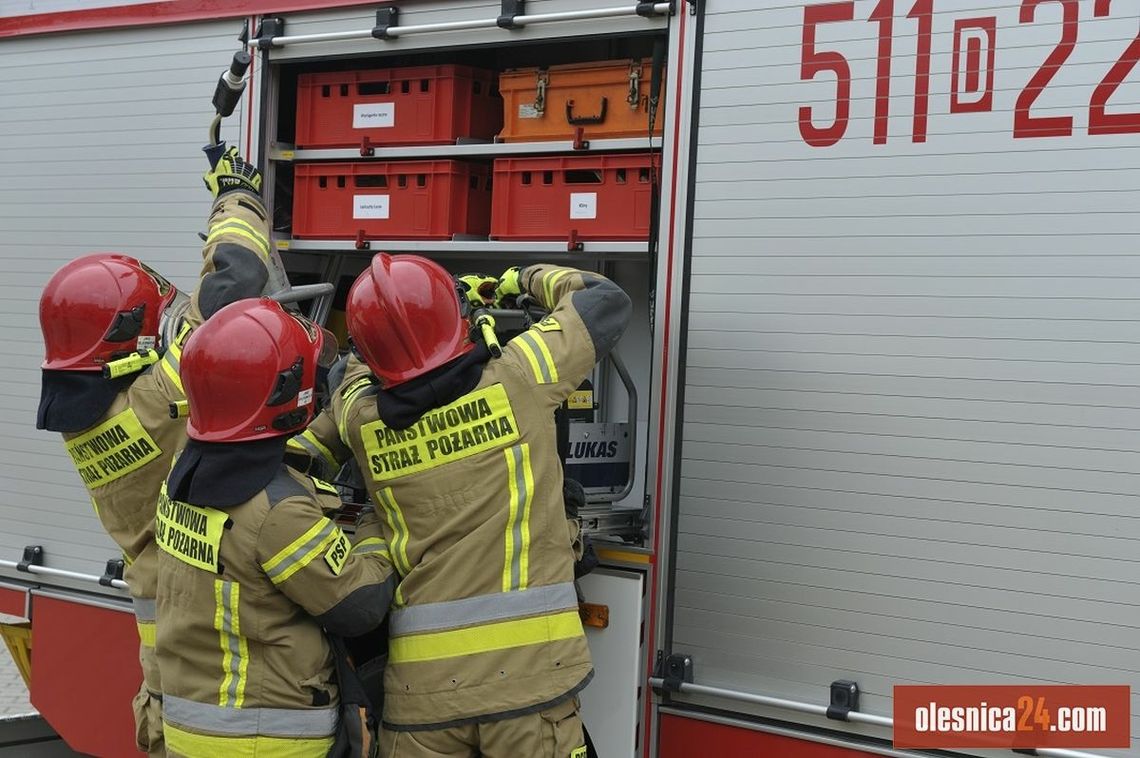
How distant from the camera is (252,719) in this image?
3002 millimetres

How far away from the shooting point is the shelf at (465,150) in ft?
13.2

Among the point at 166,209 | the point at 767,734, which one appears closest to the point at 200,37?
the point at 166,209

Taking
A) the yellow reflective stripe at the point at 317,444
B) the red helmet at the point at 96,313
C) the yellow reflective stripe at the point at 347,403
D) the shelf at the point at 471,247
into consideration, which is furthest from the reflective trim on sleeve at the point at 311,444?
the shelf at the point at 471,247

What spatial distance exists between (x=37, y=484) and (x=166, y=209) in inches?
47.8

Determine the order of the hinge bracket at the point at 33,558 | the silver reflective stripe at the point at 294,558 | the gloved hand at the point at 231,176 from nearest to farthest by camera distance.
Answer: the silver reflective stripe at the point at 294,558 → the gloved hand at the point at 231,176 → the hinge bracket at the point at 33,558

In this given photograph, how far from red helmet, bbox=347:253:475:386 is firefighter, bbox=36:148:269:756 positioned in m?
0.76

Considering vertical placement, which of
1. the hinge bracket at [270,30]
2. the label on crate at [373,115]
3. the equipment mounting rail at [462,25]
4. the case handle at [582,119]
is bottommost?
the case handle at [582,119]

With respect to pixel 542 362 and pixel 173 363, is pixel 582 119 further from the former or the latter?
pixel 173 363

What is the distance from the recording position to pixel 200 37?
4.66 meters

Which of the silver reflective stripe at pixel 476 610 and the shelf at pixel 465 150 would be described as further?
the shelf at pixel 465 150

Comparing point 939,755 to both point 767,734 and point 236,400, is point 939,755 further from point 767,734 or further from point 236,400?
point 236,400

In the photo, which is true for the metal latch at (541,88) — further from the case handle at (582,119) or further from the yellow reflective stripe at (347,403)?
the yellow reflective stripe at (347,403)

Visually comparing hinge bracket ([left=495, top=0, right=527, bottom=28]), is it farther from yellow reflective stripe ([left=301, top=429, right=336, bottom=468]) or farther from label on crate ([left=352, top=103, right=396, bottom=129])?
yellow reflective stripe ([left=301, top=429, right=336, bottom=468])

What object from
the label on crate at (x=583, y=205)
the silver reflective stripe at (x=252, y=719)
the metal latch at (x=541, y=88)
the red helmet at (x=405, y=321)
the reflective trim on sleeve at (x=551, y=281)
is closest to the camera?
the silver reflective stripe at (x=252, y=719)
